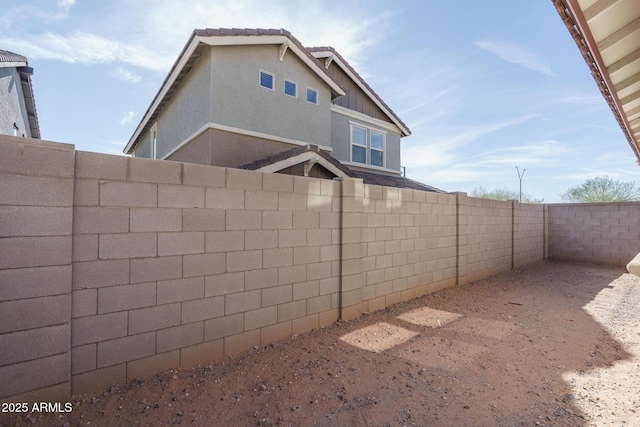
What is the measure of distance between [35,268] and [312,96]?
27.8 feet

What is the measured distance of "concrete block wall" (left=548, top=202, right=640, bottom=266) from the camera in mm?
9810

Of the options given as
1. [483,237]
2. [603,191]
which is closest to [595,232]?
[483,237]

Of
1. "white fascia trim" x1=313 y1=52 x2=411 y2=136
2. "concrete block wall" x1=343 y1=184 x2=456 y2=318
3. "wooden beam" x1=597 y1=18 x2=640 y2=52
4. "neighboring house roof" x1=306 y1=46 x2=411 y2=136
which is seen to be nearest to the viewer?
"wooden beam" x1=597 y1=18 x2=640 y2=52

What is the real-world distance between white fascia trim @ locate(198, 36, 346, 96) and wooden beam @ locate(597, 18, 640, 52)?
727 centimetres

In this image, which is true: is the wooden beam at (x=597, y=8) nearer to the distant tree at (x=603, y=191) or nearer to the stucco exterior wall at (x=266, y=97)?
the stucco exterior wall at (x=266, y=97)

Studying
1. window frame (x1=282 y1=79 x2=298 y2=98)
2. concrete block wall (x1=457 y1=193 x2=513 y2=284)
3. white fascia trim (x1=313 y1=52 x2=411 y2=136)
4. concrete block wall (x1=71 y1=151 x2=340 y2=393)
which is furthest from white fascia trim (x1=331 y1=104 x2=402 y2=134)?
concrete block wall (x1=71 y1=151 x2=340 y2=393)

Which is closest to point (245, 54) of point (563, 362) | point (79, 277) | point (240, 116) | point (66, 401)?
point (240, 116)

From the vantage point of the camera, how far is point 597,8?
6.89 ft

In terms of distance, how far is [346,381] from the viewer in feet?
9.26

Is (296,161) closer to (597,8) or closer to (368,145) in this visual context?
(368,145)

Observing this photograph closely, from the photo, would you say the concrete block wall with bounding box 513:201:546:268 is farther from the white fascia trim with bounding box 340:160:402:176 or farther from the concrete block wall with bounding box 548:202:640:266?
the white fascia trim with bounding box 340:160:402:176

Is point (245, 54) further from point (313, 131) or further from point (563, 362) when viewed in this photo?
point (563, 362)

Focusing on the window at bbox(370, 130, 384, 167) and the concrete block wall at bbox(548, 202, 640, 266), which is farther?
the window at bbox(370, 130, 384, 167)

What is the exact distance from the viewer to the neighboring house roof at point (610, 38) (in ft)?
6.82
